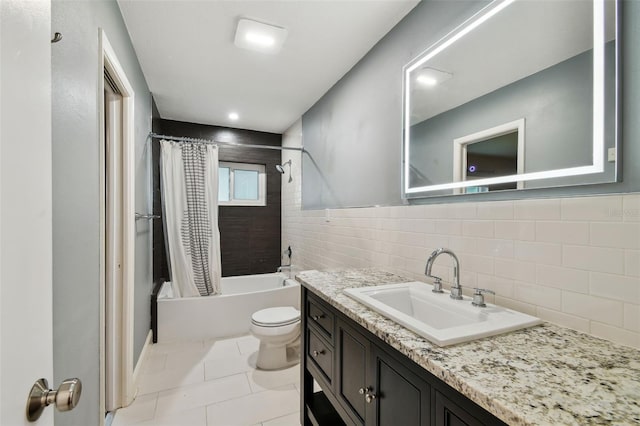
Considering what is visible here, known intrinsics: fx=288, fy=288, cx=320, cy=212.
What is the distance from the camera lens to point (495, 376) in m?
0.67

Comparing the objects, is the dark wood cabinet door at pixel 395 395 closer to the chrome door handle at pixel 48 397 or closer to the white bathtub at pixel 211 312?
the chrome door handle at pixel 48 397

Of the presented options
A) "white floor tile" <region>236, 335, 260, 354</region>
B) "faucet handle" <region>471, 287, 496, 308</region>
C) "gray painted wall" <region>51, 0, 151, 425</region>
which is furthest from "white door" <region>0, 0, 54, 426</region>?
"white floor tile" <region>236, 335, 260, 354</region>

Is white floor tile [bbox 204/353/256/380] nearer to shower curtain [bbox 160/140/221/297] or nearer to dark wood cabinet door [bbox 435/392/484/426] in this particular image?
shower curtain [bbox 160/140/221/297]

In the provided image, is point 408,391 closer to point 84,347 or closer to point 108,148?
point 84,347

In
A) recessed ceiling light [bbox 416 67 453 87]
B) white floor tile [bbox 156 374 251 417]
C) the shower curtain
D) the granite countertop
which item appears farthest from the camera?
the shower curtain

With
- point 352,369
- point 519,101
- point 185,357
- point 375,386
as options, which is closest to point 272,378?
point 185,357

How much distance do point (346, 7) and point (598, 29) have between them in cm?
126

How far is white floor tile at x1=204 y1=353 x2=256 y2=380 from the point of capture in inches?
88.5

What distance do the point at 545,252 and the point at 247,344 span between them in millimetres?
2546

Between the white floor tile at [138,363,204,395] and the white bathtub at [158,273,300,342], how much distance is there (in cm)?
55

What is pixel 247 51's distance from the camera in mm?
2219

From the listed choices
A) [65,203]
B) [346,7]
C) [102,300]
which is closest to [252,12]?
[346,7]

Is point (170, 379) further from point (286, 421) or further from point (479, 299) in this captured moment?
point (479, 299)

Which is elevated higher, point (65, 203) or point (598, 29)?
point (598, 29)
